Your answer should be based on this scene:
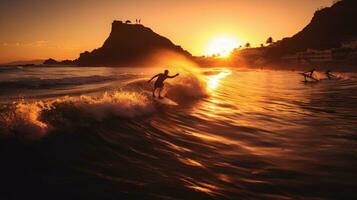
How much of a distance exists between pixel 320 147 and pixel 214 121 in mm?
4666

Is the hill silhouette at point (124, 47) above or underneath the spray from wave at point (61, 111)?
above

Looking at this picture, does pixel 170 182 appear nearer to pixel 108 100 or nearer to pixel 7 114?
pixel 7 114

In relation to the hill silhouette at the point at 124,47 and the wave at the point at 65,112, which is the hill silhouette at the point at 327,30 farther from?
the wave at the point at 65,112

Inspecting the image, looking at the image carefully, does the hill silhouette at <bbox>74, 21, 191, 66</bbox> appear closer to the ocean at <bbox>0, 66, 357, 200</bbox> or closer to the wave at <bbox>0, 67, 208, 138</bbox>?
the wave at <bbox>0, 67, 208, 138</bbox>

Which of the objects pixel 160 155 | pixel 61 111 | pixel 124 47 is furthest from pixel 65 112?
pixel 124 47

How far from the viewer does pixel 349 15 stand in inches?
5202

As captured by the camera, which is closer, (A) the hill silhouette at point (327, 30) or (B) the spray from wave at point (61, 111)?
(B) the spray from wave at point (61, 111)

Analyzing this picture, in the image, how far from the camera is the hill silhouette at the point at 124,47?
17162cm

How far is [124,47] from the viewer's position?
184m

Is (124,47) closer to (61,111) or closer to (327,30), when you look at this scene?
(327,30)

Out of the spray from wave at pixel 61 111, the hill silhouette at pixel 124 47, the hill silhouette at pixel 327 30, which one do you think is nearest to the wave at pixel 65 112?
the spray from wave at pixel 61 111

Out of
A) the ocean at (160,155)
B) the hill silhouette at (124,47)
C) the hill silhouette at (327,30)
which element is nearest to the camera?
the ocean at (160,155)

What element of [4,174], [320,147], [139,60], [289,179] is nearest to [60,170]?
[4,174]

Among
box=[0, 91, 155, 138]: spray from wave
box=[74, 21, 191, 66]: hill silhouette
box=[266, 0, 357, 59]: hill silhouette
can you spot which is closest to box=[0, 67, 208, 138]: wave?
box=[0, 91, 155, 138]: spray from wave
